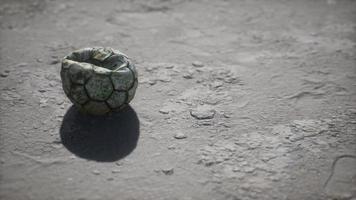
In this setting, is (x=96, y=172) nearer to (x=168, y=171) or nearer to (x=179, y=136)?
(x=168, y=171)

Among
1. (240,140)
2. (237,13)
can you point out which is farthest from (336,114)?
(237,13)

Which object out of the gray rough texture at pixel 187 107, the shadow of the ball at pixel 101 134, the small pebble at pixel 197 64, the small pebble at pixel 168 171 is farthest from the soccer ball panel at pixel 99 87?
the small pebble at pixel 197 64

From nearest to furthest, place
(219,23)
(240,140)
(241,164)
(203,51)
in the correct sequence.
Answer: (241,164)
(240,140)
(203,51)
(219,23)

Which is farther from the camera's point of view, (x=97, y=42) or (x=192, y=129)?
(x=97, y=42)

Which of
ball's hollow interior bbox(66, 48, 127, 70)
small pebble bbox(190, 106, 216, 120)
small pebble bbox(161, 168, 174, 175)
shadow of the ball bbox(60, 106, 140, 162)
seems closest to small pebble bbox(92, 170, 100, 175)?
shadow of the ball bbox(60, 106, 140, 162)

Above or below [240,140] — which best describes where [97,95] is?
above

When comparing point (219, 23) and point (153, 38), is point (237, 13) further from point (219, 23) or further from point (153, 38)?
point (153, 38)

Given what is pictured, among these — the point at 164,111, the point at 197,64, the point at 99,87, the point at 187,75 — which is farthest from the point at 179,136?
the point at 197,64

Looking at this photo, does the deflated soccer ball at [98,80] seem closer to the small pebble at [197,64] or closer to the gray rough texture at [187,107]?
the gray rough texture at [187,107]
